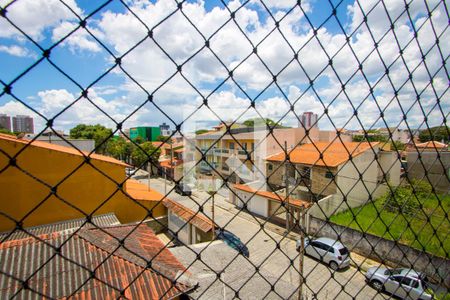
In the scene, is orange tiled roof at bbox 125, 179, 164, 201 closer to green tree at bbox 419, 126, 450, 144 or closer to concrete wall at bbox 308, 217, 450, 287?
concrete wall at bbox 308, 217, 450, 287

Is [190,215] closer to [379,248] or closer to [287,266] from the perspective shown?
[287,266]

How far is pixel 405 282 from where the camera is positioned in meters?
3.58

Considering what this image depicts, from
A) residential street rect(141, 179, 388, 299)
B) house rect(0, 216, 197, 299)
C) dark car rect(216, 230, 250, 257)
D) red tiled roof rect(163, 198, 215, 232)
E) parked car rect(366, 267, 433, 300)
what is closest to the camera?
dark car rect(216, 230, 250, 257)

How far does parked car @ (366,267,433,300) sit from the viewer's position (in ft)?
3.59

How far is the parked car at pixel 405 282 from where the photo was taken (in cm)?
109

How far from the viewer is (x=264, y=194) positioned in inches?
307

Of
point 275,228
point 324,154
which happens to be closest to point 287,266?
point 275,228

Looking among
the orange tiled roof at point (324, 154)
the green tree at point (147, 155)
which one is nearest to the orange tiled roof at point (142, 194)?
the green tree at point (147, 155)

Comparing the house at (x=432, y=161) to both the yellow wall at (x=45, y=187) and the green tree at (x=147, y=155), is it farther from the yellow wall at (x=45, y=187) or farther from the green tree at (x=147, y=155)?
the yellow wall at (x=45, y=187)

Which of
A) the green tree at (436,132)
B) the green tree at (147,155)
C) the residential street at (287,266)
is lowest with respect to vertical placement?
the residential street at (287,266)

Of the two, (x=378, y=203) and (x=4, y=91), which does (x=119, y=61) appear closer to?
(x=4, y=91)

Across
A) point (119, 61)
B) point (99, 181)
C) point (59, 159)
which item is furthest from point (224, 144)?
point (119, 61)

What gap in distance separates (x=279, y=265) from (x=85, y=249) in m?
4.33

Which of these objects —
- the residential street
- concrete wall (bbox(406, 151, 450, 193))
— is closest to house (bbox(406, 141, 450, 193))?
concrete wall (bbox(406, 151, 450, 193))
